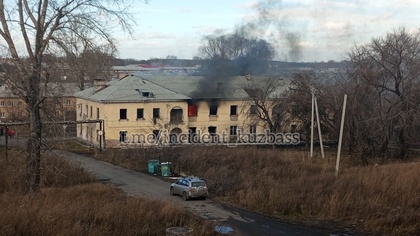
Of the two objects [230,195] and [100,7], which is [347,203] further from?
[100,7]

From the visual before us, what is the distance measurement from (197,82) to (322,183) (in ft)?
105

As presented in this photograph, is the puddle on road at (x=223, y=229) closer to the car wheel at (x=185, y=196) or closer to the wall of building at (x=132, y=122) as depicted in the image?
the car wheel at (x=185, y=196)

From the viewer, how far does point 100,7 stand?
16328mm

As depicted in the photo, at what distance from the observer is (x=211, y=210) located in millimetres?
18672

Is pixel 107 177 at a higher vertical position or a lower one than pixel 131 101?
lower

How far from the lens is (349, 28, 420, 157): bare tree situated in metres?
33.6

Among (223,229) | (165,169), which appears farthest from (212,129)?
(223,229)

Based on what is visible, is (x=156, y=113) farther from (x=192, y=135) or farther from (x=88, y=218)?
(x=88, y=218)

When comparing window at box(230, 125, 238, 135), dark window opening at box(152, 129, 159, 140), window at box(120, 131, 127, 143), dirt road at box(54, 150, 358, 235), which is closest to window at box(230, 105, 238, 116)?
window at box(230, 125, 238, 135)

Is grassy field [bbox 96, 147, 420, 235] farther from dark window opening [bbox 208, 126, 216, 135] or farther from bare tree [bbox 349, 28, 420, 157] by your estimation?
dark window opening [bbox 208, 126, 216, 135]

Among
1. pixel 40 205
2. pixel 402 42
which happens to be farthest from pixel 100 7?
pixel 402 42

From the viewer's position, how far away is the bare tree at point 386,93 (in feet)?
110

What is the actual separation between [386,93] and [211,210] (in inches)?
874

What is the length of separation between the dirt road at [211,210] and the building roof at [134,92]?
17.2 meters
